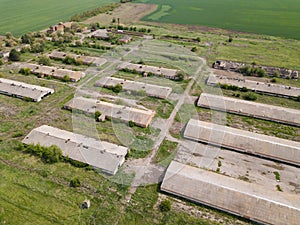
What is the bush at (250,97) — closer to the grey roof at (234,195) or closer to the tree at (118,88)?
the grey roof at (234,195)

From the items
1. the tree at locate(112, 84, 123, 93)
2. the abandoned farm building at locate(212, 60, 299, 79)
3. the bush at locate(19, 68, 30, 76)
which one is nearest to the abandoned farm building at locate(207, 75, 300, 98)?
the abandoned farm building at locate(212, 60, 299, 79)

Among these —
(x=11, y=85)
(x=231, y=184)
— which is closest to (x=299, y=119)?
(x=231, y=184)

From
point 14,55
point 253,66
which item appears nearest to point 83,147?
point 14,55

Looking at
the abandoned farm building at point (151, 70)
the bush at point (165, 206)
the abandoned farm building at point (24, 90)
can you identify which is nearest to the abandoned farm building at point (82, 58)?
the abandoned farm building at point (151, 70)

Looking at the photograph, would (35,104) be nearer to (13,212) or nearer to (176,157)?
(13,212)

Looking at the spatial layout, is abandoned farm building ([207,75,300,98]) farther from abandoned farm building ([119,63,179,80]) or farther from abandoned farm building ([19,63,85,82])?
abandoned farm building ([19,63,85,82])
